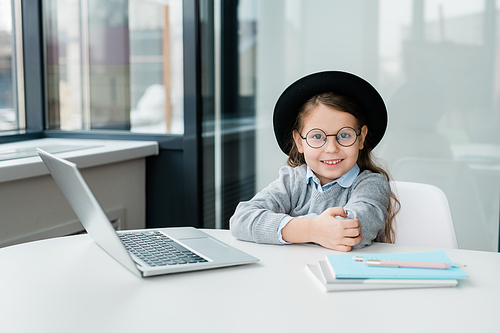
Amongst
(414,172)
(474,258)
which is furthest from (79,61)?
(474,258)

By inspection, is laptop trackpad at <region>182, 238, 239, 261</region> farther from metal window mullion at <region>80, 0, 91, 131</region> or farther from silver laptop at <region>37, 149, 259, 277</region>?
metal window mullion at <region>80, 0, 91, 131</region>

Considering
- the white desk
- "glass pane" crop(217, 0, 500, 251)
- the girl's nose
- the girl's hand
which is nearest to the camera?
the white desk

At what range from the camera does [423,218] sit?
52.0 inches

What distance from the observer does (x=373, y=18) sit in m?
2.01

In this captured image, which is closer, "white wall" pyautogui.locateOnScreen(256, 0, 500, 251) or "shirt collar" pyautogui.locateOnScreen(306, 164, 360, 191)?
"shirt collar" pyautogui.locateOnScreen(306, 164, 360, 191)

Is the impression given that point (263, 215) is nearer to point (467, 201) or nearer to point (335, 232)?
point (335, 232)

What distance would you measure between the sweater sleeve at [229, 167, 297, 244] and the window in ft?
5.18

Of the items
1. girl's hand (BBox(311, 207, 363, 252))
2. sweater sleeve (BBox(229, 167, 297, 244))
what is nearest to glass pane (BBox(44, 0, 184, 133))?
Answer: sweater sleeve (BBox(229, 167, 297, 244))

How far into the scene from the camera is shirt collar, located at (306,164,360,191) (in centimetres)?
129

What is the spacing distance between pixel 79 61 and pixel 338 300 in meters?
2.07

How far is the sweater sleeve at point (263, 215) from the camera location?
1.09 m

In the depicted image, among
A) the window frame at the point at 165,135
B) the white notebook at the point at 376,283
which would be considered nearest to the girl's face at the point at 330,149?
the white notebook at the point at 376,283

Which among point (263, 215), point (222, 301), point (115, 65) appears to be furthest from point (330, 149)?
point (115, 65)

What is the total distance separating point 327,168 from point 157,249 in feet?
1.60
